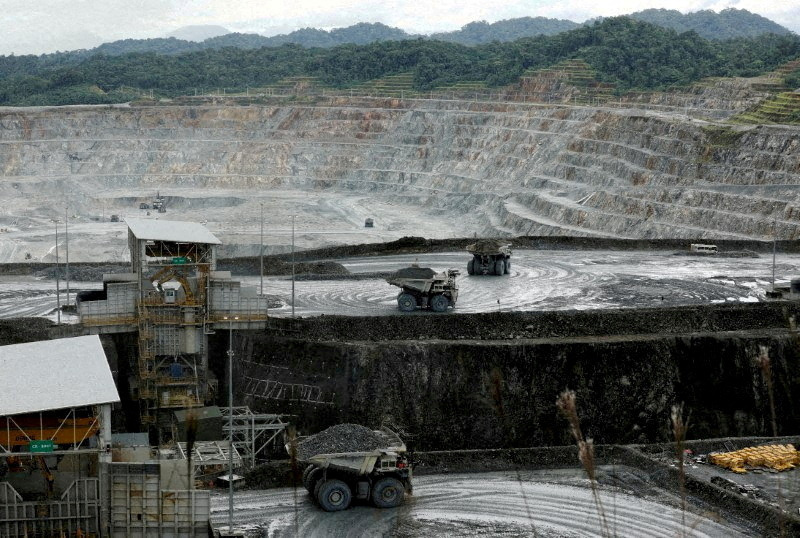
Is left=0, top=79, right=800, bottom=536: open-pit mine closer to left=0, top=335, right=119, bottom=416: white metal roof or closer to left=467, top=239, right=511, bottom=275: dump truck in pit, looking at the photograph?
left=0, top=335, right=119, bottom=416: white metal roof

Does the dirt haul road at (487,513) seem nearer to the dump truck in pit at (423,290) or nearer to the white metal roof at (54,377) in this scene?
the white metal roof at (54,377)

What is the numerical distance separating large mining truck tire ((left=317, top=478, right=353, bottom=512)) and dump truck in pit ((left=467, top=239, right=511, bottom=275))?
3067 centimetres

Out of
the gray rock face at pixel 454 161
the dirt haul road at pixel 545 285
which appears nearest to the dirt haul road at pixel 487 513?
the dirt haul road at pixel 545 285

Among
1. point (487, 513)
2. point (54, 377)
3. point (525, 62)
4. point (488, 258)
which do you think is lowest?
point (487, 513)

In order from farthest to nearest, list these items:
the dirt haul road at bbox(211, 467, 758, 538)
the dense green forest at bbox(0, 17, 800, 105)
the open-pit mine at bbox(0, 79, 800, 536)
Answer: the dense green forest at bbox(0, 17, 800, 105), the dirt haul road at bbox(211, 467, 758, 538), the open-pit mine at bbox(0, 79, 800, 536)

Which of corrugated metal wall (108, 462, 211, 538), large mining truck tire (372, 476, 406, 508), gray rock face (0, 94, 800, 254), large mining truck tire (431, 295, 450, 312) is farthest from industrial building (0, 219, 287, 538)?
gray rock face (0, 94, 800, 254)

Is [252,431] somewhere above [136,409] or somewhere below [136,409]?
above

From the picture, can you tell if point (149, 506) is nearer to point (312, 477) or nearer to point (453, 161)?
point (312, 477)

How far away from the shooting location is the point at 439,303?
173ft

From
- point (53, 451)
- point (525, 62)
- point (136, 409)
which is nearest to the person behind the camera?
point (53, 451)

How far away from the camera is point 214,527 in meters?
31.2

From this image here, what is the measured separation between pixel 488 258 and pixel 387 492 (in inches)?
1211

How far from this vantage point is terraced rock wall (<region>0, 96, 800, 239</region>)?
94.1m

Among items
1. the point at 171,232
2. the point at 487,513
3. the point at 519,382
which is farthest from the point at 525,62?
the point at 487,513
